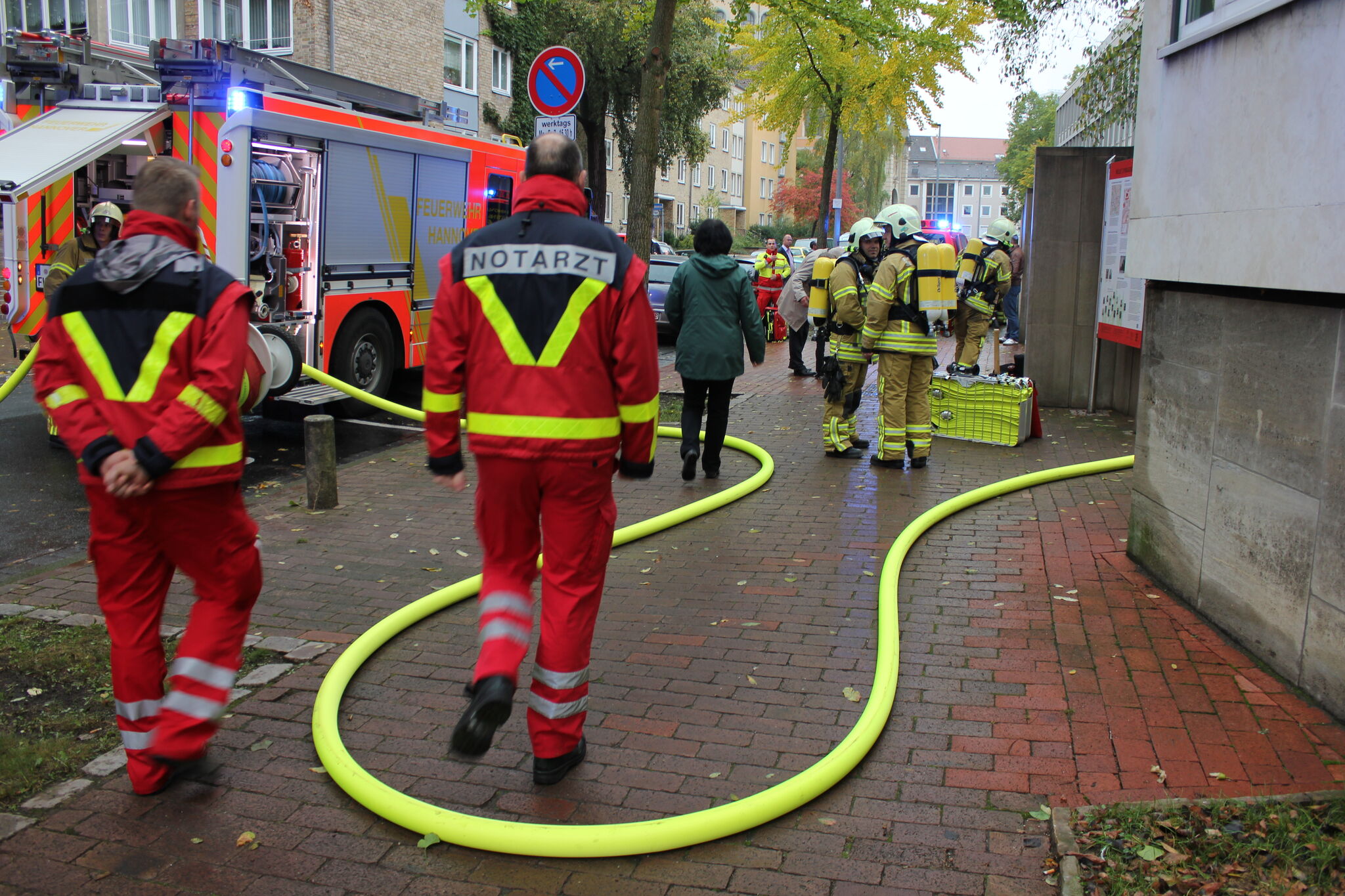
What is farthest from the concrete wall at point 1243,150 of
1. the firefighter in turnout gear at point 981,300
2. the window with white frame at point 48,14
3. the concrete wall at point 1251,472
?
the window with white frame at point 48,14

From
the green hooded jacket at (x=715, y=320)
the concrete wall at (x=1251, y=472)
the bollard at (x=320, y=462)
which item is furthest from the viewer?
the green hooded jacket at (x=715, y=320)

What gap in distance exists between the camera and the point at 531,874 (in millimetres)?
2990

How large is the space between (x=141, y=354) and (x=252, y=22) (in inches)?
1056

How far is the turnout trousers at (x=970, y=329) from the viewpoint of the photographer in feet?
38.5

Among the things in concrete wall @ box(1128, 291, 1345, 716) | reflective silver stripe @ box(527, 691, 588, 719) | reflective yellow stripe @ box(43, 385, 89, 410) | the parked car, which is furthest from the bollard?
the parked car

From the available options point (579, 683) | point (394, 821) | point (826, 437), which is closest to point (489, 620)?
point (579, 683)

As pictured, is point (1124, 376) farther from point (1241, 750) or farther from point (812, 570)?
point (1241, 750)

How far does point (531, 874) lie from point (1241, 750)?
2.41 metres

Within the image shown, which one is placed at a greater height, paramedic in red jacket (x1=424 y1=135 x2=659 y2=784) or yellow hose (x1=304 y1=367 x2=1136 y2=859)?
paramedic in red jacket (x1=424 y1=135 x2=659 y2=784)

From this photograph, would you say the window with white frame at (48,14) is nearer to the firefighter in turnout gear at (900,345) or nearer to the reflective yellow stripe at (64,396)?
the firefighter in turnout gear at (900,345)

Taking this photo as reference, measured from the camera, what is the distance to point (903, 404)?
27.0 feet

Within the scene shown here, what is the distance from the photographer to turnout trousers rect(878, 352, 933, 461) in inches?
321

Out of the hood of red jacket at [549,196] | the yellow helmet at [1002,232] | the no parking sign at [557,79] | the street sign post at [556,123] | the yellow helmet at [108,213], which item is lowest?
the hood of red jacket at [549,196]

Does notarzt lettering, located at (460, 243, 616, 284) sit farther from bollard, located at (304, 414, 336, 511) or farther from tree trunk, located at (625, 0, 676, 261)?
tree trunk, located at (625, 0, 676, 261)
